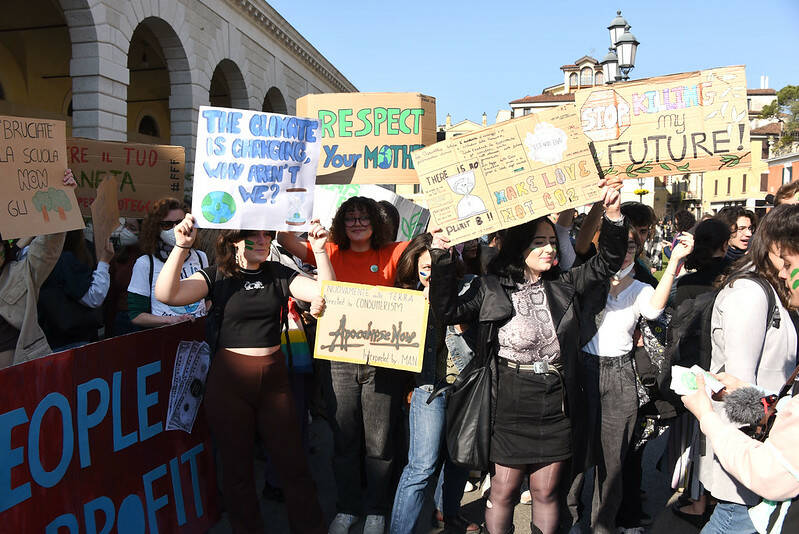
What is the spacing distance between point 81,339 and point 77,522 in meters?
1.51

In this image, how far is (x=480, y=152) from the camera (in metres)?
3.03

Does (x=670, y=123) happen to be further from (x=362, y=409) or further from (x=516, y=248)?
(x=362, y=409)

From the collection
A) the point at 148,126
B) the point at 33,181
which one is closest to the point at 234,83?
the point at 148,126

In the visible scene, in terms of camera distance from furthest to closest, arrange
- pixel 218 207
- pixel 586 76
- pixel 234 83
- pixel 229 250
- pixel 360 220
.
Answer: pixel 586 76
pixel 234 83
pixel 360 220
pixel 229 250
pixel 218 207

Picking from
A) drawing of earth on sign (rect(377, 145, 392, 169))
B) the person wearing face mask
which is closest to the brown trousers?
the person wearing face mask

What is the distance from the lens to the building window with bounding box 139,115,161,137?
775 inches

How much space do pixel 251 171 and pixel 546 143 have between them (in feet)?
5.11

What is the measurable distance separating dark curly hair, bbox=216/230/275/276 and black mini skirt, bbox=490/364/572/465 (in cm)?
163

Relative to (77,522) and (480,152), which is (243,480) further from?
(480,152)

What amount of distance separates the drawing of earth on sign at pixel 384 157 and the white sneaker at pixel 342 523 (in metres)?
2.33

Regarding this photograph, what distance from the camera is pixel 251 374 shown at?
323 centimetres

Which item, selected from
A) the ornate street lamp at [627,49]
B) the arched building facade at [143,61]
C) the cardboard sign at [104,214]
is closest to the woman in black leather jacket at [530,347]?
the cardboard sign at [104,214]

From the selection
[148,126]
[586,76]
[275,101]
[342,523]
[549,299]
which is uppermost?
[586,76]

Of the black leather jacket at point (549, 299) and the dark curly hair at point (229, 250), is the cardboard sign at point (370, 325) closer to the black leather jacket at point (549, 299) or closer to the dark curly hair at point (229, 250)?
the black leather jacket at point (549, 299)
